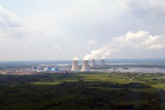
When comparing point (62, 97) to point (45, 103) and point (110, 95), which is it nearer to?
point (45, 103)

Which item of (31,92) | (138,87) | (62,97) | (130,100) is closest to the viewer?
(130,100)

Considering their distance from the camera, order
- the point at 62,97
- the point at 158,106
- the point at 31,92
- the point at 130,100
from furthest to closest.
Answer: the point at 31,92, the point at 62,97, the point at 130,100, the point at 158,106

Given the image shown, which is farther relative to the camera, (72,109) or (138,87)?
(138,87)

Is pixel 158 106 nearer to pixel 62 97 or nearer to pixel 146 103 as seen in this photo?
pixel 146 103

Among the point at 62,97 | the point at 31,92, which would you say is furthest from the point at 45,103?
the point at 31,92

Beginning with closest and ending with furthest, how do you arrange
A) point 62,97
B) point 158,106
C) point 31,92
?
point 158,106 → point 62,97 → point 31,92

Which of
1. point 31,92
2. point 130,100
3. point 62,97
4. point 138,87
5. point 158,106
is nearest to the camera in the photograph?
point 158,106

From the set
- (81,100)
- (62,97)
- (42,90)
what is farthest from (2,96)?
(81,100)

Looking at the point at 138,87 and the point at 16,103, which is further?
the point at 138,87
